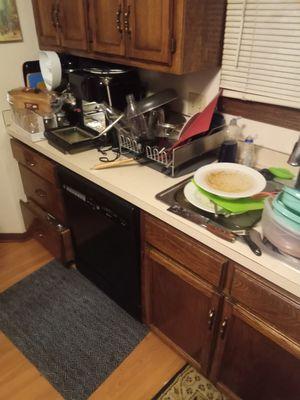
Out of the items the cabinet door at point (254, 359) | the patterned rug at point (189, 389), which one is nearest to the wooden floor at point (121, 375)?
the patterned rug at point (189, 389)

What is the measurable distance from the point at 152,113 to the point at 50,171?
2.15 ft

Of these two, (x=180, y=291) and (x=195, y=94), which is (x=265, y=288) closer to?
(x=180, y=291)

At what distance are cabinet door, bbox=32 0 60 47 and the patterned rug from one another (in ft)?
5.91

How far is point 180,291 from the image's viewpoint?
4.09ft

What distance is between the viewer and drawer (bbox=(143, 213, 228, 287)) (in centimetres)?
104

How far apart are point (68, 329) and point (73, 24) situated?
157 cm

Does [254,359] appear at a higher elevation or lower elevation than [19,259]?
higher

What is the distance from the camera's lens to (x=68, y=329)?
65.7 inches

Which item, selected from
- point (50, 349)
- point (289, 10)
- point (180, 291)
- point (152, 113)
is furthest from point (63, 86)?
point (50, 349)

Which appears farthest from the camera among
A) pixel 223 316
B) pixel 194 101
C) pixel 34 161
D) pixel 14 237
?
pixel 14 237

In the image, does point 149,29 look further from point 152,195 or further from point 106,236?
point 106,236

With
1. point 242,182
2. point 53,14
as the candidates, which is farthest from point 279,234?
point 53,14

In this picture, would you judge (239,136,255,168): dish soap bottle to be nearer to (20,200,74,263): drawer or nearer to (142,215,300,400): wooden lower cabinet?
(142,215,300,400): wooden lower cabinet

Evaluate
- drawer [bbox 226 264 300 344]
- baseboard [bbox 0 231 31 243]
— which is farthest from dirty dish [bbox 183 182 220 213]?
baseboard [bbox 0 231 31 243]
